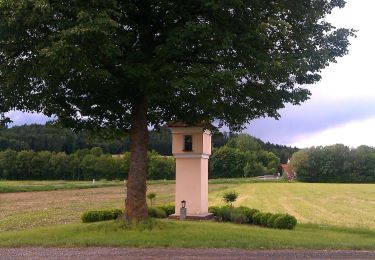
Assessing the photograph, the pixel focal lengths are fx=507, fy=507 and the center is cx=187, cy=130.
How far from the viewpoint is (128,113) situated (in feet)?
53.9

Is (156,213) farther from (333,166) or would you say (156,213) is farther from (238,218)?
(333,166)

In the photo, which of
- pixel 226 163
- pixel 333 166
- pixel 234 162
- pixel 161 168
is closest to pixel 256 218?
pixel 161 168

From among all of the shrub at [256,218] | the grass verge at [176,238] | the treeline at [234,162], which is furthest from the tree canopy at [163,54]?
the treeline at [234,162]

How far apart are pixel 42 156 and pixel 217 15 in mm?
108969

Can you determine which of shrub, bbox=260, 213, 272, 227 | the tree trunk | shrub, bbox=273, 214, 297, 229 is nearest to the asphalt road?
the tree trunk

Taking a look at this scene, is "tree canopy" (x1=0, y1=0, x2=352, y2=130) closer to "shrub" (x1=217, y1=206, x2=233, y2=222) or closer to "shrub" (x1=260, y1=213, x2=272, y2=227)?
"shrub" (x1=260, y1=213, x2=272, y2=227)

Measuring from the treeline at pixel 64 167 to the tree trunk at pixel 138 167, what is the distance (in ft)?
309

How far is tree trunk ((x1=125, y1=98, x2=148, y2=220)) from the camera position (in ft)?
48.2

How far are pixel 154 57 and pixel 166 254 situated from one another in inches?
208

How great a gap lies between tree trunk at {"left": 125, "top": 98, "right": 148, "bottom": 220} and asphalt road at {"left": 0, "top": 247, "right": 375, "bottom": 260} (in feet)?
9.78

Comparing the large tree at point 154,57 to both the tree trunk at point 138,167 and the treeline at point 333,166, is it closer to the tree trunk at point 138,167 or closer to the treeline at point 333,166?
the tree trunk at point 138,167

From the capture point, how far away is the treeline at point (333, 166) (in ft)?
403

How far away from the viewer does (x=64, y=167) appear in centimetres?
11825

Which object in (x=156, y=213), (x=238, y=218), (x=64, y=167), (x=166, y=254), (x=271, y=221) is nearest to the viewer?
(x=166, y=254)
